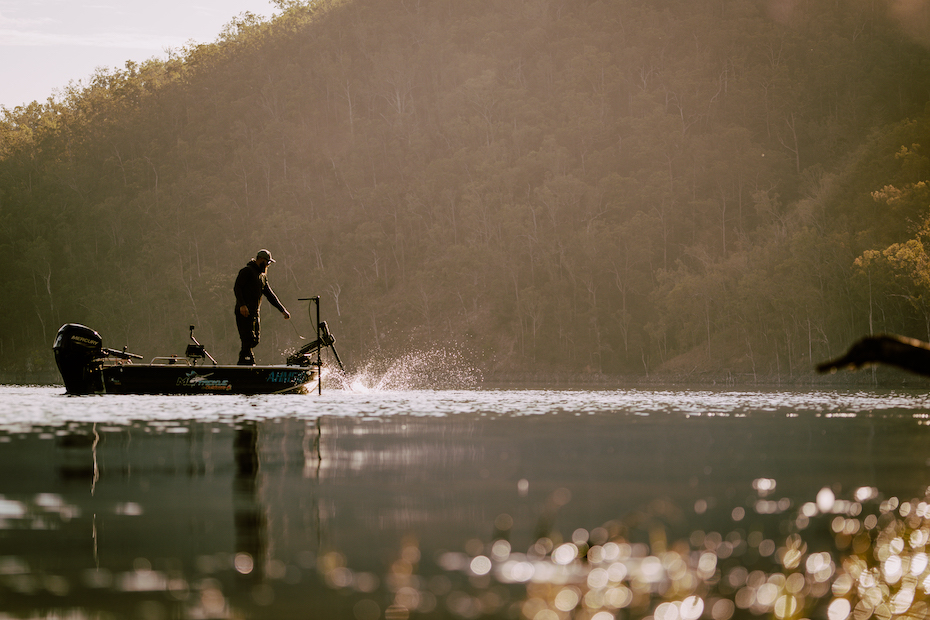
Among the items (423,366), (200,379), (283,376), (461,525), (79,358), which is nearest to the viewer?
(461,525)

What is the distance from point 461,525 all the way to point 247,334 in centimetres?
2508

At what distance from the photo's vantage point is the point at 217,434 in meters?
16.9

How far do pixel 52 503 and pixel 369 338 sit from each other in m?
98.7

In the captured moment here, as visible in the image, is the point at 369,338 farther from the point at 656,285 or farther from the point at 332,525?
the point at 332,525

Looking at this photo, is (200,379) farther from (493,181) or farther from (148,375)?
(493,181)

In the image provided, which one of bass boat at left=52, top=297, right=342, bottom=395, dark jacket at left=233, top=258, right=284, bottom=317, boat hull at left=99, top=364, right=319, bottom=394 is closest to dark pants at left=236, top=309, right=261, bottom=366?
dark jacket at left=233, top=258, right=284, bottom=317

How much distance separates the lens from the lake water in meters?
5.73

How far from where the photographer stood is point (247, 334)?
32.3m

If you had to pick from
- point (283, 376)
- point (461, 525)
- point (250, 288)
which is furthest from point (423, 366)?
point (461, 525)

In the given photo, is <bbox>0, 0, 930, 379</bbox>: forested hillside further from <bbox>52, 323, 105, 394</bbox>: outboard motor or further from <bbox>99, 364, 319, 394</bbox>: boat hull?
<bbox>52, 323, 105, 394</bbox>: outboard motor

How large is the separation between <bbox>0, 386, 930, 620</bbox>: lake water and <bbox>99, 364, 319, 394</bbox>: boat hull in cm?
1348

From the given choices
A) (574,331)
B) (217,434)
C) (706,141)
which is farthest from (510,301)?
(217,434)

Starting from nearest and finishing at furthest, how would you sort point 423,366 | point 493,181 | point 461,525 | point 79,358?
point 461,525 < point 79,358 < point 423,366 < point 493,181

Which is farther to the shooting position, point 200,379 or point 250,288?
point 250,288
